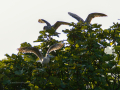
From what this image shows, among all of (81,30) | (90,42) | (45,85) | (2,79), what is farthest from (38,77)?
(81,30)

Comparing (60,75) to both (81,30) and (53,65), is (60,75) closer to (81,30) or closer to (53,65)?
(53,65)

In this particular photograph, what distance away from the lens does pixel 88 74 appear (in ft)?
22.4

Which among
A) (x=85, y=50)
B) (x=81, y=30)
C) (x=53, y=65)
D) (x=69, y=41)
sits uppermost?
(x=81, y=30)

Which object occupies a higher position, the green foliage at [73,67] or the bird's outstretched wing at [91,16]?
the bird's outstretched wing at [91,16]

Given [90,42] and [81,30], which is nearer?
[90,42]

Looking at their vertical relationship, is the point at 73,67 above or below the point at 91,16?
below

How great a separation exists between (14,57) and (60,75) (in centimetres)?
247

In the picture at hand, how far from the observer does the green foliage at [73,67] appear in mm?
6496

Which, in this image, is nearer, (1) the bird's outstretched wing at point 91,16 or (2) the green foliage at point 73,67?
(2) the green foliage at point 73,67

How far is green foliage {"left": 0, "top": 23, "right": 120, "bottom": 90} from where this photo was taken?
6496 mm

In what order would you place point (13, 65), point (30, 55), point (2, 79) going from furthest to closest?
point (30, 55), point (13, 65), point (2, 79)

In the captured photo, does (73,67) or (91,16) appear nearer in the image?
(73,67)

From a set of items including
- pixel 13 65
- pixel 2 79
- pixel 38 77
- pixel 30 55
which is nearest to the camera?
pixel 38 77

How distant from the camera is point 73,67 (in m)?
6.50
